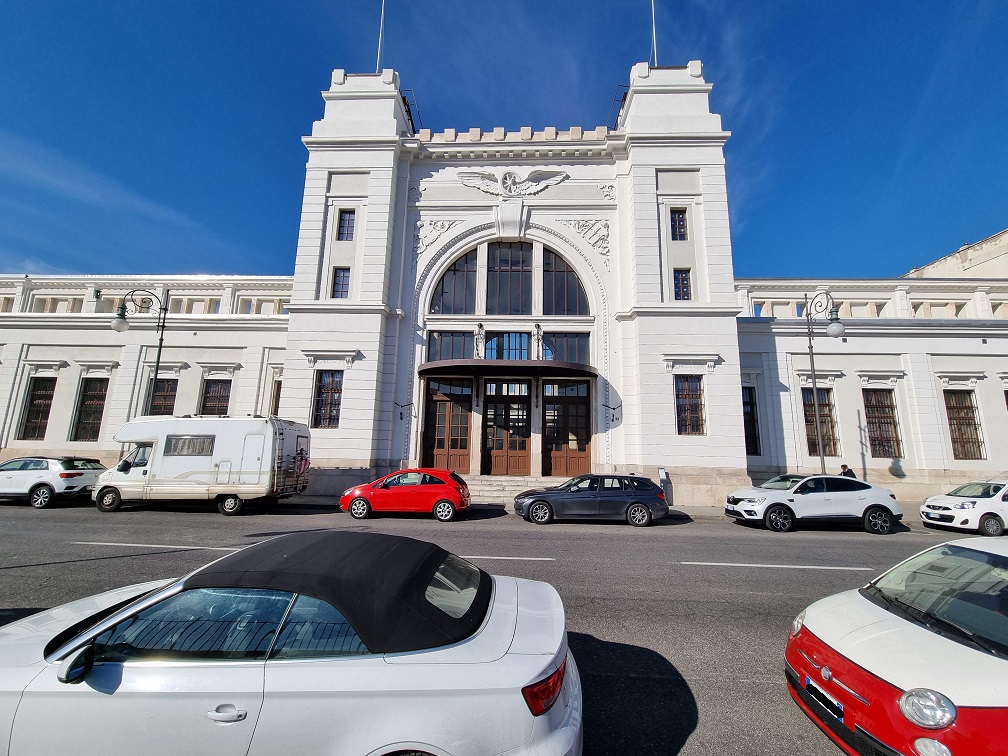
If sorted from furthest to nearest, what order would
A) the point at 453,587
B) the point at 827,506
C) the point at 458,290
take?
the point at 458,290
the point at 827,506
the point at 453,587

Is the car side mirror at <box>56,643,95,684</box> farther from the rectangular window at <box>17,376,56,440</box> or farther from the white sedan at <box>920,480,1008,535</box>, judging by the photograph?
the rectangular window at <box>17,376,56,440</box>

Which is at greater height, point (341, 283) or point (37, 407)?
point (341, 283)

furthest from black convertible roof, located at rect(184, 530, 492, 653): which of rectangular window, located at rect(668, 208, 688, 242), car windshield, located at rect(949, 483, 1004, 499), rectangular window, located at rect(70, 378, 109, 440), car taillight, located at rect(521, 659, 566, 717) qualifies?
rectangular window, located at rect(70, 378, 109, 440)

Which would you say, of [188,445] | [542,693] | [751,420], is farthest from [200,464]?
[751,420]

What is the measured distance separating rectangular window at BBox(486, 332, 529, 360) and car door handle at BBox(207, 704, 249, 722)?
1755 centimetres

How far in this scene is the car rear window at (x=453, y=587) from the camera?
257cm

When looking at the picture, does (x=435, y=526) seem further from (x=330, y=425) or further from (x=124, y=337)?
(x=124, y=337)

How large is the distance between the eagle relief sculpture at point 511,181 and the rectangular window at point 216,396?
15.8 m

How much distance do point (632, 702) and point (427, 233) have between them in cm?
2033

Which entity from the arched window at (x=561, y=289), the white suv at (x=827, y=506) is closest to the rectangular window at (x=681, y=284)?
the arched window at (x=561, y=289)

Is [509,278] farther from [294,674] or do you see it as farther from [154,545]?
[294,674]

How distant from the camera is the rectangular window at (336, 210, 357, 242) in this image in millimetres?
19953

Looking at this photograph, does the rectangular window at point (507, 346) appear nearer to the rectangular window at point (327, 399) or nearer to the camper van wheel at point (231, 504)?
the rectangular window at point (327, 399)

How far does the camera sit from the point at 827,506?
1167 centimetres
